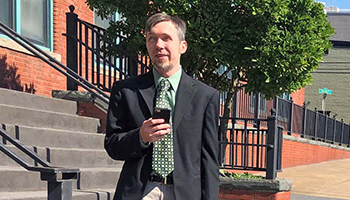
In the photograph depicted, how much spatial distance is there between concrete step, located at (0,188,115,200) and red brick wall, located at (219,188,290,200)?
2340mm

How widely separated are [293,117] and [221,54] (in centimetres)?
1178

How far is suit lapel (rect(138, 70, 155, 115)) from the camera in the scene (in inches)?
109

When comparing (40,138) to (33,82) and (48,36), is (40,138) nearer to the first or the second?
(33,82)

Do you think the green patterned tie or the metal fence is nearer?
the green patterned tie

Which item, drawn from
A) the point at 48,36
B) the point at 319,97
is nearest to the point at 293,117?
the point at 48,36

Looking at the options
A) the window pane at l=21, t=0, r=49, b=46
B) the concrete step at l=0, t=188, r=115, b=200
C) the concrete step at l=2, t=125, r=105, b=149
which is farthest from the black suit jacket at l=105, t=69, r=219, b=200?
the window pane at l=21, t=0, r=49, b=46

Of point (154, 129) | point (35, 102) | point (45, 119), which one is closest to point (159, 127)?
point (154, 129)

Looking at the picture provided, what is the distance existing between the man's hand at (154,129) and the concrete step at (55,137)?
13.0 ft

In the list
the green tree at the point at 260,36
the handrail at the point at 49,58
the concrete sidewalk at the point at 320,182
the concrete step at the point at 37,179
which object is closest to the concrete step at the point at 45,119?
the handrail at the point at 49,58

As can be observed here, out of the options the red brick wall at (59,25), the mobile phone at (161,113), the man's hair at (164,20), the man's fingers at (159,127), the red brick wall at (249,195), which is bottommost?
the red brick wall at (249,195)

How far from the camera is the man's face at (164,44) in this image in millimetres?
2715

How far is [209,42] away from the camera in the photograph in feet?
22.5

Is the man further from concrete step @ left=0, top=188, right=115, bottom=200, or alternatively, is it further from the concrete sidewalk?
the concrete sidewalk

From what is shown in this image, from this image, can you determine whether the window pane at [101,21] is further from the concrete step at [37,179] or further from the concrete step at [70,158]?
the concrete step at [37,179]
